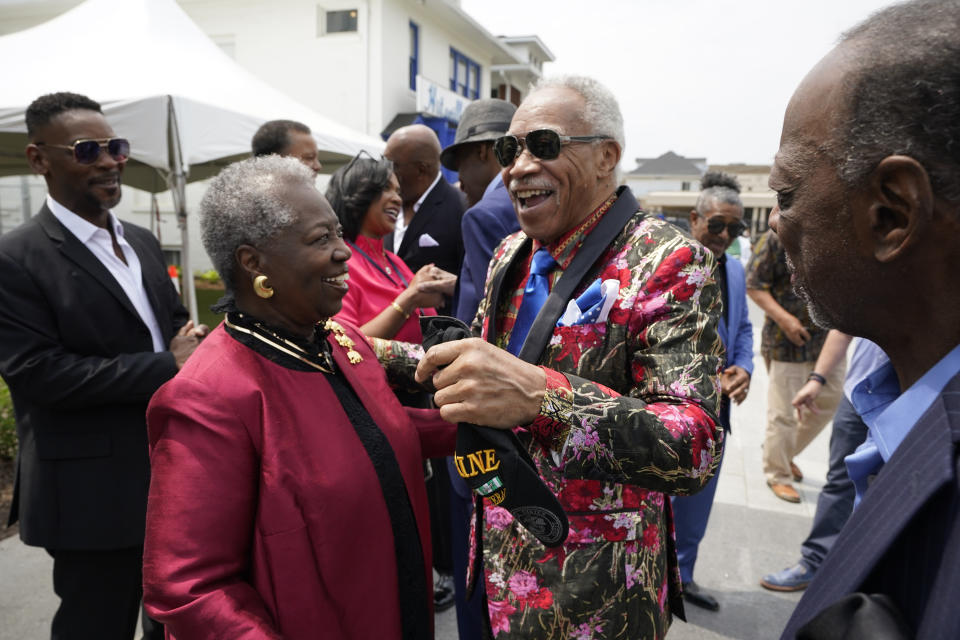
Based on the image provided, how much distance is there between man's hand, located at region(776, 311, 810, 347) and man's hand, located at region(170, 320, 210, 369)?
398cm

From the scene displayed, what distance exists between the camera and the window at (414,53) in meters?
18.0

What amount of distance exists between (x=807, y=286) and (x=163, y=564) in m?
1.34

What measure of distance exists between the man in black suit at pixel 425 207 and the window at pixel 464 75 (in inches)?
729

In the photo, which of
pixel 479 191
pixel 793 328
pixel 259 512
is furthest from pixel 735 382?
pixel 259 512

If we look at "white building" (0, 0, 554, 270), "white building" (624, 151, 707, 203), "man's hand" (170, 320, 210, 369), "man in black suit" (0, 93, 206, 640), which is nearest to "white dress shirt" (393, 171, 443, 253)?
"man's hand" (170, 320, 210, 369)

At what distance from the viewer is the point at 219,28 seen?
57.4 ft

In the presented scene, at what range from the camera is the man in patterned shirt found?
4488 mm

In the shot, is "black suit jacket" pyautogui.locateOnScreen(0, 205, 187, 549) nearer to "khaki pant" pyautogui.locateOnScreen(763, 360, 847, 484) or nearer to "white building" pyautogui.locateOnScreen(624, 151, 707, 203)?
"khaki pant" pyautogui.locateOnScreen(763, 360, 847, 484)

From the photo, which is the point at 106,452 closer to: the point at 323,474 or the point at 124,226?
the point at 124,226

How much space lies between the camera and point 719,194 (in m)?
3.79

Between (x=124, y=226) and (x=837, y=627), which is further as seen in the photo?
(x=124, y=226)

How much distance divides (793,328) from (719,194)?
1.44 meters

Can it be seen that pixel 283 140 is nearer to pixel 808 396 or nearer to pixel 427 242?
pixel 427 242

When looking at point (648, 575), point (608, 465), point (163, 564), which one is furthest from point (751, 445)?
point (163, 564)
